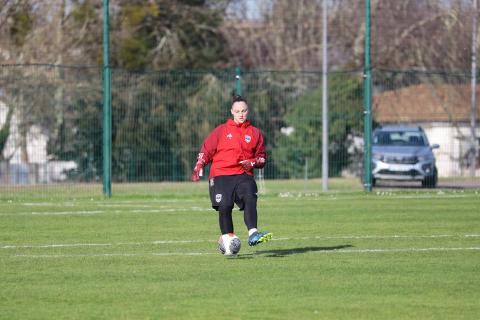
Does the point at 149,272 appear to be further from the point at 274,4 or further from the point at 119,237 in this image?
the point at 274,4

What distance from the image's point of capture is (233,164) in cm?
1330

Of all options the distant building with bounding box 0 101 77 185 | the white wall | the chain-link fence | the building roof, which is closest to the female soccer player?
the chain-link fence

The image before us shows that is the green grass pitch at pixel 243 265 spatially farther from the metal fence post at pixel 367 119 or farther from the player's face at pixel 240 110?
the metal fence post at pixel 367 119

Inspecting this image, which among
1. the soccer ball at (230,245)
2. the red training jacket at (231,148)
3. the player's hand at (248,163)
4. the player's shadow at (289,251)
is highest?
the red training jacket at (231,148)

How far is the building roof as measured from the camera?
32688 millimetres

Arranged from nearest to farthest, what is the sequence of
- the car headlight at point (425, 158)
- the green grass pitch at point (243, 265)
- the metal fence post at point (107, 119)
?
the green grass pitch at point (243, 265) → the metal fence post at point (107, 119) → the car headlight at point (425, 158)

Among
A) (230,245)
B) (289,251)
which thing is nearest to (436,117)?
(289,251)

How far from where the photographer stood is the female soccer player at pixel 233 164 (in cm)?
1323

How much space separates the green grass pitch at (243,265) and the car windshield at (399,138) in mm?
10002

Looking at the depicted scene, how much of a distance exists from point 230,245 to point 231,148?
113 centimetres

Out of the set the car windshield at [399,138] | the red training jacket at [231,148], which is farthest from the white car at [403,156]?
the red training jacket at [231,148]

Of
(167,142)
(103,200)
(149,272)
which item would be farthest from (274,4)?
(149,272)

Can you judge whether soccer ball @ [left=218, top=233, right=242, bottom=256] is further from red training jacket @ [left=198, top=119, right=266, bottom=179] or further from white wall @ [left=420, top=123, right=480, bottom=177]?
white wall @ [left=420, top=123, right=480, bottom=177]

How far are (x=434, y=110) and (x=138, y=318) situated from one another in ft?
85.9
